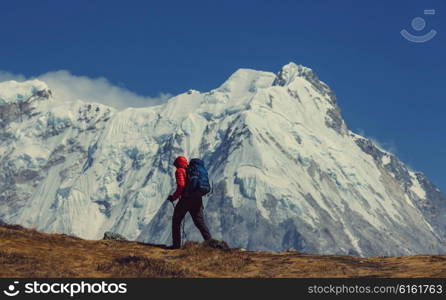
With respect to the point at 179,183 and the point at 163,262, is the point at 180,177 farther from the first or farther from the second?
the point at 163,262

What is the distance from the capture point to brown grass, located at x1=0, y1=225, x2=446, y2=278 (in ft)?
119

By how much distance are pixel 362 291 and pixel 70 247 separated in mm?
15890

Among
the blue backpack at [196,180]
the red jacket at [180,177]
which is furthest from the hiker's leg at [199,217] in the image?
the red jacket at [180,177]

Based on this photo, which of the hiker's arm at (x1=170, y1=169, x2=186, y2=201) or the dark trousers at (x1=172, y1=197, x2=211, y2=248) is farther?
the dark trousers at (x1=172, y1=197, x2=211, y2=248)

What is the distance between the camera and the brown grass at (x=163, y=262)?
119 ft

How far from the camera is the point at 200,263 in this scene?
4003 centimetres

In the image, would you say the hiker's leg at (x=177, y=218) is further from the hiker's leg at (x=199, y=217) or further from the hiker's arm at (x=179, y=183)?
the hiker's arm at (x=179, y=183)

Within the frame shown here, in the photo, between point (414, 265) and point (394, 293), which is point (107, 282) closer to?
point (394, 293)

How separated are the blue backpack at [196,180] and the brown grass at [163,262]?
2.48 m

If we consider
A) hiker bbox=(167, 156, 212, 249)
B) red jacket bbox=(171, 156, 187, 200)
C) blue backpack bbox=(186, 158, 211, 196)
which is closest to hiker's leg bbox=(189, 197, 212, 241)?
hiker bbox=(167, 156, 212, 249)

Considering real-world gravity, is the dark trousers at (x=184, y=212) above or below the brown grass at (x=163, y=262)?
above

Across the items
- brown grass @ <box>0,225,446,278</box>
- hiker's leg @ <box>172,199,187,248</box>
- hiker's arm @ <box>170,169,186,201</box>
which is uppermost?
hiker's arm @ <box>170,169,186,201</box>

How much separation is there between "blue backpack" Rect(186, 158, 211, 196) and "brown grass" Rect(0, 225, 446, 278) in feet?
8.15

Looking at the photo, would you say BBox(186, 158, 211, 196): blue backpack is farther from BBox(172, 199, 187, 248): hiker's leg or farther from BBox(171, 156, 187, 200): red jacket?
BBox(172, 199, 187, 248): hiker's leg
